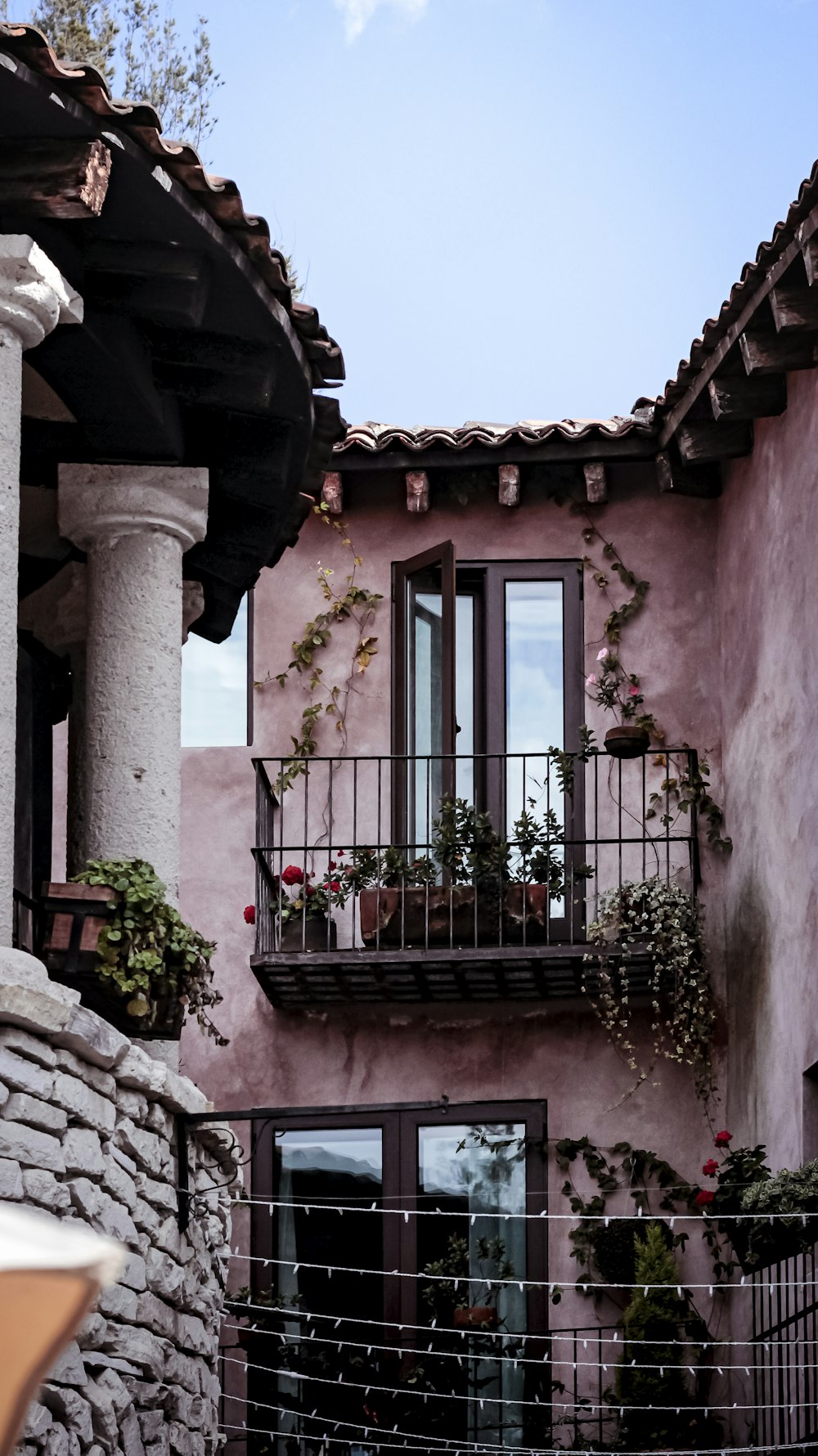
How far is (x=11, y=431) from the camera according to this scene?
6699mm

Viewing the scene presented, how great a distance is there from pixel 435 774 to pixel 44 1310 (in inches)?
441

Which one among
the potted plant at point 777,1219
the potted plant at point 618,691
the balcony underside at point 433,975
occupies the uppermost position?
the potted plant at point 618,691

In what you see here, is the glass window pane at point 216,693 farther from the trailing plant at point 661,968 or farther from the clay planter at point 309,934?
the trailing plant at point 661,968

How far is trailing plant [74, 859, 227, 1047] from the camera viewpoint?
7418 millimetres

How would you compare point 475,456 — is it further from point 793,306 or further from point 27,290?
point 27,290

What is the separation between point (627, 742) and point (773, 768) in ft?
3.81

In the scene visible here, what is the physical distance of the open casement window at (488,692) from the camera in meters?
13.4

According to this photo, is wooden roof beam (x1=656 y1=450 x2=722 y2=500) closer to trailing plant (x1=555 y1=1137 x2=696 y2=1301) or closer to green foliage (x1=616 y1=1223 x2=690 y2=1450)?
trailing plant (x1=555 y1=1137 x2=696 y2=1301)

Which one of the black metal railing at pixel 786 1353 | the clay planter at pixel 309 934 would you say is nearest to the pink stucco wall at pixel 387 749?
the clay planter at pixel 309 934

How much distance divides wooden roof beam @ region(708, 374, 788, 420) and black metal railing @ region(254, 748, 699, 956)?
87.9 inches

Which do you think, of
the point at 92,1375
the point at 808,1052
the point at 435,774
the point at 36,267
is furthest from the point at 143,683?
the point at 435,774

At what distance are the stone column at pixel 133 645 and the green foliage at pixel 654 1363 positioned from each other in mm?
5213

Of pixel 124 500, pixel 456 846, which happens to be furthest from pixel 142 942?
pixel 456 846

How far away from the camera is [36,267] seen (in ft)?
22.0
